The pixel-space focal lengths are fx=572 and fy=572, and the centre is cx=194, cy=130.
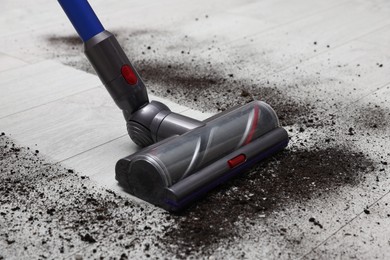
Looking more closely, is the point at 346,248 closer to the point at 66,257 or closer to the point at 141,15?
the point at 66,257

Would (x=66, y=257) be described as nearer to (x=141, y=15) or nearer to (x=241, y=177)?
(x=241, y=177)

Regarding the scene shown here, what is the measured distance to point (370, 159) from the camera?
2150 mm

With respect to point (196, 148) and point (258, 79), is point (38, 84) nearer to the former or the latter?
point (258, 79)

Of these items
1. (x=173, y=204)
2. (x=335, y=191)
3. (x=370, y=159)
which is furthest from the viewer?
(x=370, y=159)


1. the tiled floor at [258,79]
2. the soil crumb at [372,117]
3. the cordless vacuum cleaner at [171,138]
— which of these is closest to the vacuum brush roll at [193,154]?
the cordless vacuum cleaner at [171,138]

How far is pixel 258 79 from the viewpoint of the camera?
3.05 meters

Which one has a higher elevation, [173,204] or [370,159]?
[173,204]

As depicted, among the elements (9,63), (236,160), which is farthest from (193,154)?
(9,63)

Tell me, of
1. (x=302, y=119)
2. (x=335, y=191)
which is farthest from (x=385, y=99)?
(x=335, y=191)

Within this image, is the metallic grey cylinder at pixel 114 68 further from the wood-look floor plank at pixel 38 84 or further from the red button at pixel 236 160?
the wood-look floor plank at pixel 38 84

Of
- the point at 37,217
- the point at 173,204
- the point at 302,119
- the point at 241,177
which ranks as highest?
the point at 37,217

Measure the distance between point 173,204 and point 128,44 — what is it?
2096mm

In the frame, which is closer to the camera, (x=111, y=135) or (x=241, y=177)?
(x=241, y=177)

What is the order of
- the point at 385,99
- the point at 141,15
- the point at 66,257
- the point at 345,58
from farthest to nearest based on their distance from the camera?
the point at 141,15
the point at 345,58
the point at 385,99
the point at 66,257
